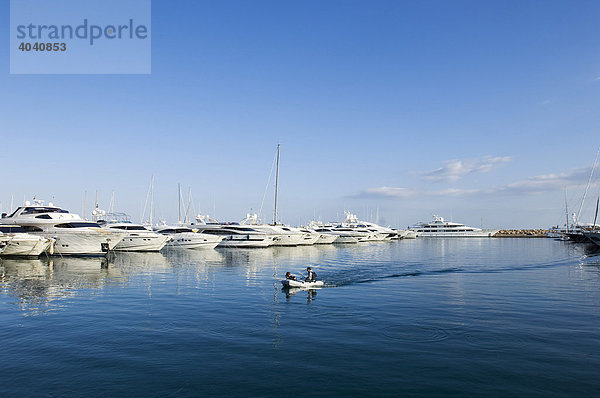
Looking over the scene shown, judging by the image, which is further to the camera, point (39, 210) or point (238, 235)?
point (238, 235)

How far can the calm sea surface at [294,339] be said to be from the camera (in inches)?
401

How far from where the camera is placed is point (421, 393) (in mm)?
9656

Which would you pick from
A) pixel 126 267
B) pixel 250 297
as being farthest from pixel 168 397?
pixel 126 267

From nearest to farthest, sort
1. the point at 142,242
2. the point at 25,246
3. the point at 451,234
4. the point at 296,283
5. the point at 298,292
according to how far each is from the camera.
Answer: the point at 298,292 < the point at 296,283 < the point at 25,246 < the point at 142,242 < the point at 451,234

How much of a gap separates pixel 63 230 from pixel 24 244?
4525 mm

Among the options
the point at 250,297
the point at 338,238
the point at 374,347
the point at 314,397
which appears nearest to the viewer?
the point at 314,397

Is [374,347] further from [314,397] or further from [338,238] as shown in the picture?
[338,238]

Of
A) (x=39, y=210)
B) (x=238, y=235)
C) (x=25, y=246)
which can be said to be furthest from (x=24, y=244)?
(x=238, y=235)

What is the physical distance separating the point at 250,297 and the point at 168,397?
13002 mm

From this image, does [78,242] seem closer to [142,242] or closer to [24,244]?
[24,244]

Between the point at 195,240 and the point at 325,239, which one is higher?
the point at 195,240

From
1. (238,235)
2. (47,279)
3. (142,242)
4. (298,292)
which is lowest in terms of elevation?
(298,292)

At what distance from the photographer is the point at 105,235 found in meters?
44.1

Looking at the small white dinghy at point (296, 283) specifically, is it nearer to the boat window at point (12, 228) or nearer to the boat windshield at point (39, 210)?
the boat windshield at point (39, 210)
